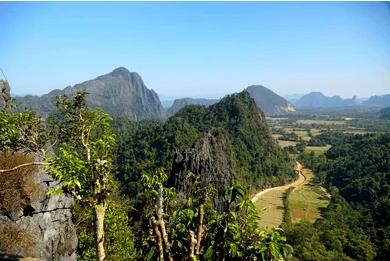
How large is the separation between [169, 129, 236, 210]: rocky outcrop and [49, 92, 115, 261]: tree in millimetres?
54593

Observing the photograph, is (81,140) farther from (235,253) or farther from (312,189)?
(312,189)

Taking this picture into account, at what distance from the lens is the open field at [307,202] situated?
82.4 meters

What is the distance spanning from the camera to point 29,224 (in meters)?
22.4

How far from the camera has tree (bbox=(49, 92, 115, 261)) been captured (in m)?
8.19

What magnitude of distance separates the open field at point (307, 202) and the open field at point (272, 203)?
2642 mm

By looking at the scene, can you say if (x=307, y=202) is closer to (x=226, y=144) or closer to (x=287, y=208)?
(x=287, y=208)

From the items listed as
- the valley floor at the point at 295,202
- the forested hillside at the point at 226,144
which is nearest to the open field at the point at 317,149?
the forested hillside at the point at 226,144

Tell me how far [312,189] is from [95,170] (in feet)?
342

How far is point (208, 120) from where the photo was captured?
144375 millimetres

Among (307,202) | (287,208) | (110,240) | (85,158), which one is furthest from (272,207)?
(85,158)

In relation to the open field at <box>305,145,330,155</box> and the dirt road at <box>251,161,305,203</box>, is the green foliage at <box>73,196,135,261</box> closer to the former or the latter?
the dirt road at <box>251,161,305,203</box>

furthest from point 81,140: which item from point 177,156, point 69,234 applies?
point 177,156

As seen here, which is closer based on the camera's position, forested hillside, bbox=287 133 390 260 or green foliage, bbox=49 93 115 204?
A: green foliage, bbox=49 93 115 204

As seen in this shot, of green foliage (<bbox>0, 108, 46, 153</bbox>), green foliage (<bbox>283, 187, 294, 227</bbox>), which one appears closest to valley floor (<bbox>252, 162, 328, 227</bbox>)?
green foliage (<bbox>283, 187, 294, 227</bbox>)
